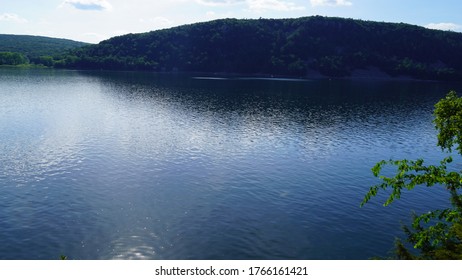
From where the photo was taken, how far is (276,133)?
96.2 meters

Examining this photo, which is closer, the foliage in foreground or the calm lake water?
the foliage in foreground

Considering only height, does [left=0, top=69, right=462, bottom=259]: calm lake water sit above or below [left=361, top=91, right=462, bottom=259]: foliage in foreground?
below

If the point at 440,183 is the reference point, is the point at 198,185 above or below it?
below

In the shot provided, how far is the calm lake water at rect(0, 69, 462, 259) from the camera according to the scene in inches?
1544

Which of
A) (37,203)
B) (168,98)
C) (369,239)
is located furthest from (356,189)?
(168,98)

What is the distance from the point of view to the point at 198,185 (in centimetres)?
5662

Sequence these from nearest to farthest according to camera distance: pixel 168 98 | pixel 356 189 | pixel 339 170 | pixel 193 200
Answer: pixel 193 200 → pixel 356 189 → pixel 339 170 → pixel 168 98

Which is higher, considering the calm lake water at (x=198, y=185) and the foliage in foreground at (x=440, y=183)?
the foliage in foreground at (x=440, y=183)

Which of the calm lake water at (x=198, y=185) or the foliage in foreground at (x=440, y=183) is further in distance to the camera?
the calm lake water at (x=198, y=185)

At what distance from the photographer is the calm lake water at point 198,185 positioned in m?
39.2

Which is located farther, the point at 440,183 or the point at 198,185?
the point at 198,185

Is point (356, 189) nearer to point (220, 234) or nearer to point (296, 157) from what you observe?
point (296, 157)
